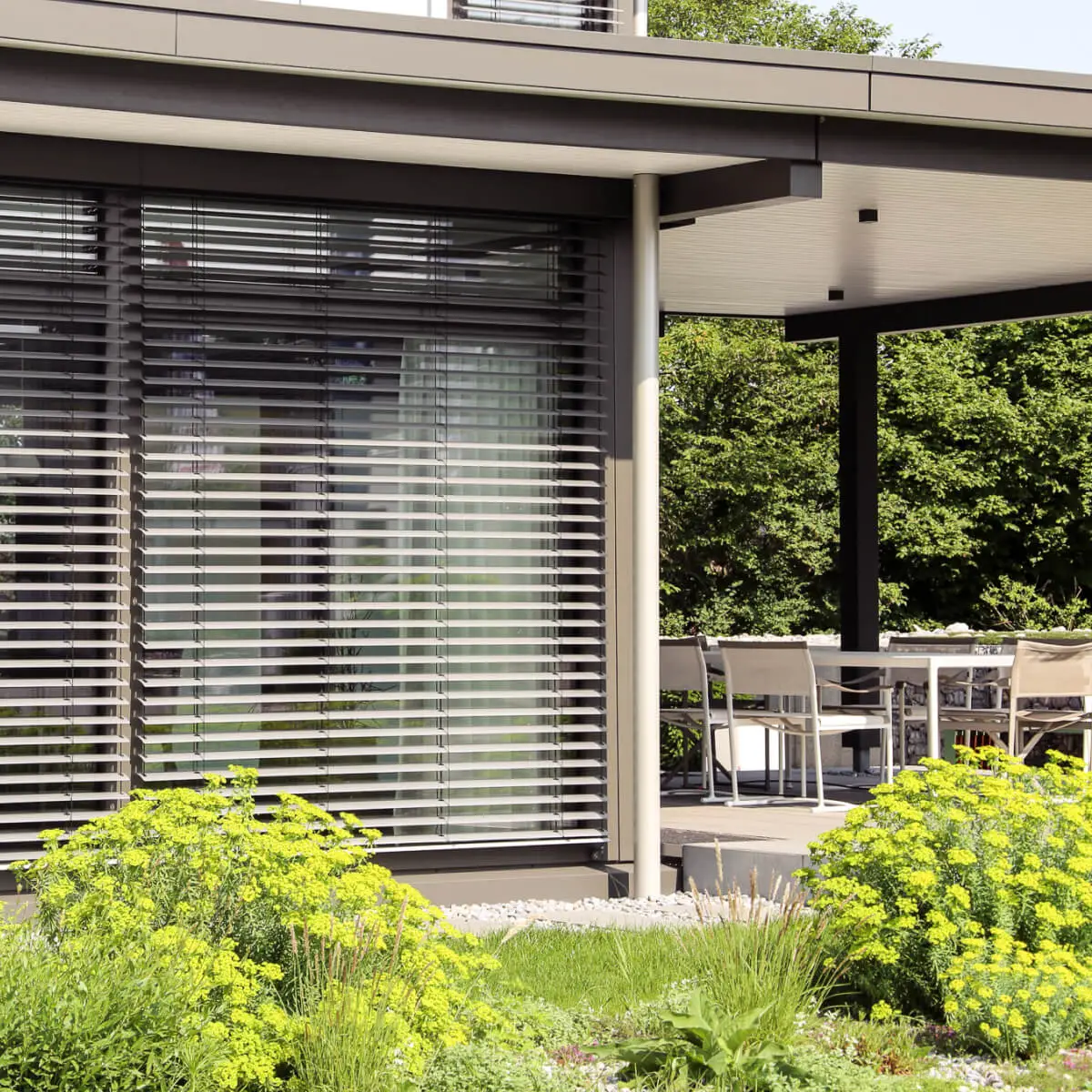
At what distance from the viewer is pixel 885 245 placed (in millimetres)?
8562

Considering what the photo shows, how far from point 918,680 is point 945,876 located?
5.68 meters

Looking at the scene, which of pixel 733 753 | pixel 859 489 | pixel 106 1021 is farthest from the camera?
pixel 859 489

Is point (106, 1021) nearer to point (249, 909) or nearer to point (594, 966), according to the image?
point (249, 909)

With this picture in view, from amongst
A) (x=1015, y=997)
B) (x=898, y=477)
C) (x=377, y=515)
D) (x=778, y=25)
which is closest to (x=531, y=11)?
(x=377, y=515)

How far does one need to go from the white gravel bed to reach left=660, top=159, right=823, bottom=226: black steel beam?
2.75 meters

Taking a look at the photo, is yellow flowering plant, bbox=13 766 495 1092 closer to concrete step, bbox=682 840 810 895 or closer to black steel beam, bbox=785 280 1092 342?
concrete step, bbox=682 840 810 895

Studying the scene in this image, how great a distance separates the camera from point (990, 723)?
9547 mm

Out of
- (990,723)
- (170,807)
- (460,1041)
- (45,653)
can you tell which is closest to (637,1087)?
(460,1041)

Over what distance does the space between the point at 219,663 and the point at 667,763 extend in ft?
22.9

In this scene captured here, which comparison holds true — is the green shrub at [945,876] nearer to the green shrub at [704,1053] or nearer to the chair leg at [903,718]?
the green shrub at [704,1053]

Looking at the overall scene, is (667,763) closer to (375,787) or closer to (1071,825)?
(375,787)

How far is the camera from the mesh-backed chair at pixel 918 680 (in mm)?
10164

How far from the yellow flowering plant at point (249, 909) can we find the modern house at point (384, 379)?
2036 millimetres

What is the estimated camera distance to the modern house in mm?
6129
